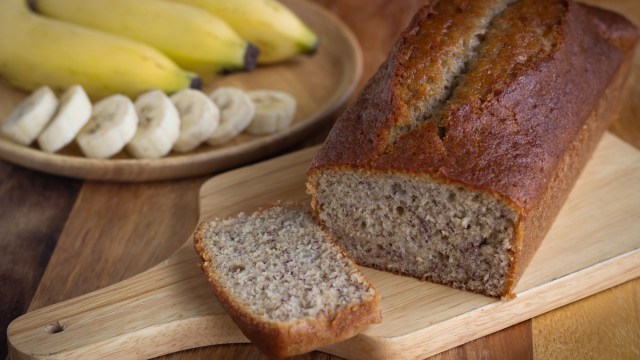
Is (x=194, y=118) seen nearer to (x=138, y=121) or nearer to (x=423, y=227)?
(x=138, y=121)

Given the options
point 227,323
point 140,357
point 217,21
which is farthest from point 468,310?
point 217,21

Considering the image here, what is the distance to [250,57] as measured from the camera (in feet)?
14.1

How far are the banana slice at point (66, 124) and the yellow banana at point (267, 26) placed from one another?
98 centimetres

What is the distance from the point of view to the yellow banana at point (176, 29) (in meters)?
4.21

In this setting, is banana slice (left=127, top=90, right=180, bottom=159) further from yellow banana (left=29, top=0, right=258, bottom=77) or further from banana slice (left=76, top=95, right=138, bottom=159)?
yellow banana (left=29, top=0, right=258, bottom=77)

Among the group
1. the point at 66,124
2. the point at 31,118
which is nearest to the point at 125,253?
the point at 66,124

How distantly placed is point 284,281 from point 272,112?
1401 mm

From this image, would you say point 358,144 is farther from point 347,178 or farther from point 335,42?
point 335,42

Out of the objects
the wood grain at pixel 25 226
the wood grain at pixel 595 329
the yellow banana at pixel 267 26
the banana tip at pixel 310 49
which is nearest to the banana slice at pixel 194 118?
the wood grain at pixel 25 226

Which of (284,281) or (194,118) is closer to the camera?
(284,281)

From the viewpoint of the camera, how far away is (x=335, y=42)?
189 inches

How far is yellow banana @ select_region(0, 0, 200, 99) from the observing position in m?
4.00

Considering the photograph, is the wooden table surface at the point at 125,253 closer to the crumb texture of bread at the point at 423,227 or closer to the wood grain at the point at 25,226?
the wood grain at the point at 25,226

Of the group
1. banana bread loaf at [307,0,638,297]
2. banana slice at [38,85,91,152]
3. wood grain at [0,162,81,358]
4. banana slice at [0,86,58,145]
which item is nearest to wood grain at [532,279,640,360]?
banana bread loaf at [307,0,638,297]
